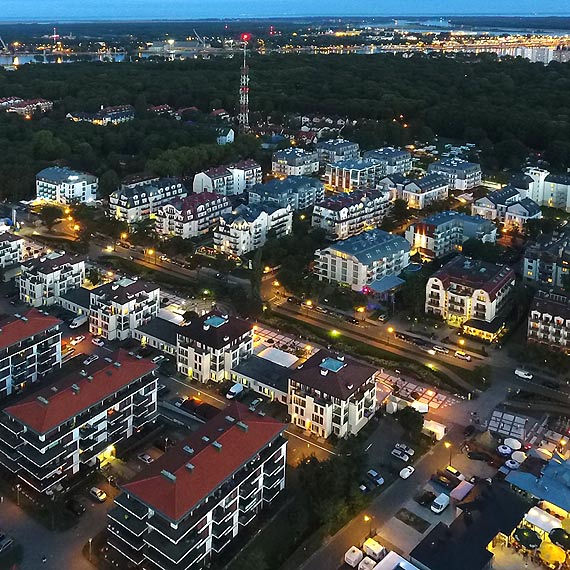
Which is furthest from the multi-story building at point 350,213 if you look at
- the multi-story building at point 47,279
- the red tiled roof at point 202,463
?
the red tiled roof at point 202,463

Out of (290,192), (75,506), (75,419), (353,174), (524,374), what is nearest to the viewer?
(75,506)

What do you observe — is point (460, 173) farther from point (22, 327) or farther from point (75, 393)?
point (75, 393)

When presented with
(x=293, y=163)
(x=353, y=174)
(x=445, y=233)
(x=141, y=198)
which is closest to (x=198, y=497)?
(x=445, y=233)

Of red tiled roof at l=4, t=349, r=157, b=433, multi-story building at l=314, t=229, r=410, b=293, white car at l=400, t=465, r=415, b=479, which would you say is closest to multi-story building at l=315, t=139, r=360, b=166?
multi-story building at l=314, t=229, r=410, b=293

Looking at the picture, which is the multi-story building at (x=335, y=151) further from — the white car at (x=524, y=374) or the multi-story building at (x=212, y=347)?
the multi-story building at (x=212, y=347)

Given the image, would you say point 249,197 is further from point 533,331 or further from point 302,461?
point 302,461

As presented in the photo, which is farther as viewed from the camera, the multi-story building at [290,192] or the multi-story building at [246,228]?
the multi-story building at [290,192]
